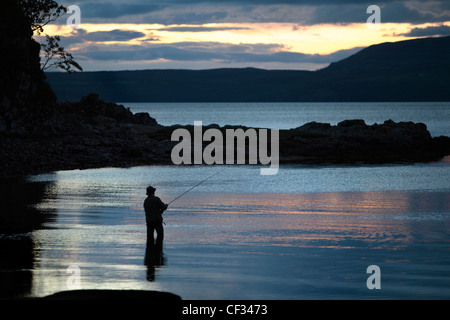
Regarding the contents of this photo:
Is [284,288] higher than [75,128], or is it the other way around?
[75,128]

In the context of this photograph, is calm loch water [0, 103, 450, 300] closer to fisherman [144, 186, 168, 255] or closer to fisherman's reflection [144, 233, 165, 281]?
fisherman's reflection [144, 233, 165, 281]

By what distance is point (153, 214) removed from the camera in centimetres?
1695

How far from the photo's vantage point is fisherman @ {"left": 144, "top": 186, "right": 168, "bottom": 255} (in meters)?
16.8

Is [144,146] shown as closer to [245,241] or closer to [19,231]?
[19,231]

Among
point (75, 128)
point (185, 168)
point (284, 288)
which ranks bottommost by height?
point (284, 288)

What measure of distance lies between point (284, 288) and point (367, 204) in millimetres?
14494

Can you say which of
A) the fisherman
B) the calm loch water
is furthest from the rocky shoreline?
the fisherman

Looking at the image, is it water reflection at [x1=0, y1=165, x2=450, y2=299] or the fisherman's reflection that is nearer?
water reflection at [x1=0, y1=165, x2=450, y2=299]

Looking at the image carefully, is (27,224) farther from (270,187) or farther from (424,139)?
(424,139)

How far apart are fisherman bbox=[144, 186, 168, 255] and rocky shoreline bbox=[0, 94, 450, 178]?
2111cm

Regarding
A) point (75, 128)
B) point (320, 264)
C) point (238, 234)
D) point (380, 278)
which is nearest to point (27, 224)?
point (238, 234)

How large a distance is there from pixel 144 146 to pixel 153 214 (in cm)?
3391

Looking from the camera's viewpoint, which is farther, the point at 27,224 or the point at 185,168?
the point at 185,168

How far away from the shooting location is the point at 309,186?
33719 millimetres
